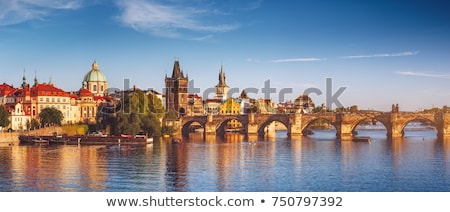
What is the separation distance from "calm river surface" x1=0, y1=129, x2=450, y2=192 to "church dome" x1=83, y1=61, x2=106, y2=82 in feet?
72.8

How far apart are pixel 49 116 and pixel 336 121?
50.3ft

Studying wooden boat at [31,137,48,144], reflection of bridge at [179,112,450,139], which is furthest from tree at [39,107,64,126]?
reflection of bridge at [179,112,450,139]

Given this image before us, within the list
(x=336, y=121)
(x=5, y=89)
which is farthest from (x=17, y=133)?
(x=336, y=121)

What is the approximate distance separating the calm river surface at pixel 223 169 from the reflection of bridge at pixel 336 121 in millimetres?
8864

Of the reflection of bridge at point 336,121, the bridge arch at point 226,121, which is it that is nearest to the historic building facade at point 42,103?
the reflection of bridge at point 336,121

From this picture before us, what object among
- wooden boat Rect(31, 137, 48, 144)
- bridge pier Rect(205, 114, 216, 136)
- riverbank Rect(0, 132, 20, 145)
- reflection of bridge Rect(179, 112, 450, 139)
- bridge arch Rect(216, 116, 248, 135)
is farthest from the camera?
bridge pier Rect(205, 114, 216, 136)

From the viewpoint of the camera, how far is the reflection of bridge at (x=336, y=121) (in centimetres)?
3362

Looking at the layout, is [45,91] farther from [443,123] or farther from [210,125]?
[443,123]

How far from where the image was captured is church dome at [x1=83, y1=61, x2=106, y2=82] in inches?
1853

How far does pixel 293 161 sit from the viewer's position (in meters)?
19.9

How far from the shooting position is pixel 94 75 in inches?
1860

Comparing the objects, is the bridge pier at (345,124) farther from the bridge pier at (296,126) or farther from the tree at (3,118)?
the tree at (3,118)

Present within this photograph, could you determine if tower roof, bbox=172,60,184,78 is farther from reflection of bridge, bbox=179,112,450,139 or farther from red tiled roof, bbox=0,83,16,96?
red tiled roof, bbox=0,83,16,96
